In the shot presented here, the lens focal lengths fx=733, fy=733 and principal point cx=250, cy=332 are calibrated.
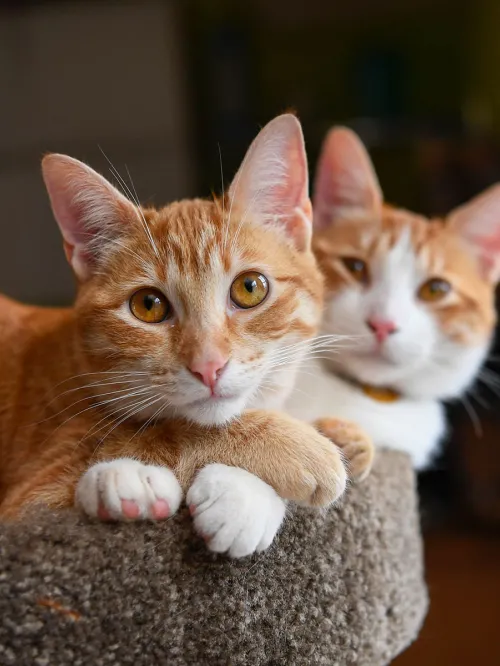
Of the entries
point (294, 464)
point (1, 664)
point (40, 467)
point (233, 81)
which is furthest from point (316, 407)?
point (233, 81)

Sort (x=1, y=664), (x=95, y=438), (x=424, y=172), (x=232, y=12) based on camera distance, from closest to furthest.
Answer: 1. (x=1, y=664)
2. (x=95, y=438)
3. (x=424, y=172)
4. (x=232, y=12)

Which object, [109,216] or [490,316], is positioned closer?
[109,216]

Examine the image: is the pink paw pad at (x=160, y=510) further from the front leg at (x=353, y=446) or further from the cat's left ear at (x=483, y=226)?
the cat's left ear at (x=483, y=226)

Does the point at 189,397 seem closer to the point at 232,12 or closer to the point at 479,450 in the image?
the point at 479,450

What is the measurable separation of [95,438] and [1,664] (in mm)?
304

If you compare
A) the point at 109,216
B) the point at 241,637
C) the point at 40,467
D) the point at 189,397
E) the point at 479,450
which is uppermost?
the point at 109,216

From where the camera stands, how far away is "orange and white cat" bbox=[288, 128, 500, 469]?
4.32ft

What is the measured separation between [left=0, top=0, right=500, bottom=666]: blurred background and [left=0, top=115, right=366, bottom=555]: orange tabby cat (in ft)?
7.63

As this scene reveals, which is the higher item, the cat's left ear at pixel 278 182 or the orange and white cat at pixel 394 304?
the cat's left ear at pixel 278 182

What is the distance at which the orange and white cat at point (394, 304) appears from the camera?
4.32ft

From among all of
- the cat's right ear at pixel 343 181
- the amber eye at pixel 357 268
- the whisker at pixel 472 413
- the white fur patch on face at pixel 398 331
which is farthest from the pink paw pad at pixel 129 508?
the whisker at pixel 472 413

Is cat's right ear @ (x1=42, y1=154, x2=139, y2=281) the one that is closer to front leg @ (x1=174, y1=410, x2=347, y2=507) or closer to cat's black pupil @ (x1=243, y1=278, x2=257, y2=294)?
cat's black pupil @ (x1=243, y1=278, x2=257, y2=294)

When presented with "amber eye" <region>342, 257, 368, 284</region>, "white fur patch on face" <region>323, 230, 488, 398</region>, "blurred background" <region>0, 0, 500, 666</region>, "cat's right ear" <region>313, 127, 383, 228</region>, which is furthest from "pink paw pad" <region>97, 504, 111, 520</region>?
"blurred background" <region>0, 0, 500, 666</region>

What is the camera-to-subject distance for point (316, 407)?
1256 millimetres
